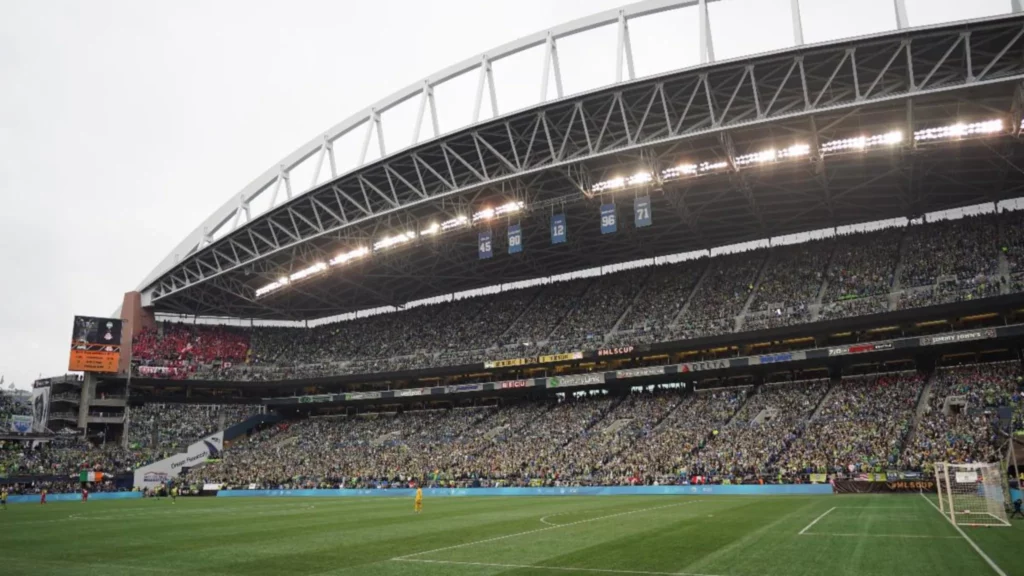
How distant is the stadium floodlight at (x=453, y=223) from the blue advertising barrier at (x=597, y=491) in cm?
1908

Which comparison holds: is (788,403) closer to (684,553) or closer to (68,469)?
(684,553)

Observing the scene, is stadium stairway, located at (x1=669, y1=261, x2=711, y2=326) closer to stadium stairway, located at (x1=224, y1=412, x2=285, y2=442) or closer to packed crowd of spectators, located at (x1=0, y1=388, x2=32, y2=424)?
stadium stairway, located at (x1=224, y1=412, x2=285, y2=442)

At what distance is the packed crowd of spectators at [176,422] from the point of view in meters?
65.4

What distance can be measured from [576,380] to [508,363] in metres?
6.29

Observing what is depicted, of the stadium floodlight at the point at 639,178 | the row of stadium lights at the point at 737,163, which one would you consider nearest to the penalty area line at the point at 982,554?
the row of stadium lights at the point at 737,163

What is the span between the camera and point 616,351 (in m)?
53.0

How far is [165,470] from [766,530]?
187 feet

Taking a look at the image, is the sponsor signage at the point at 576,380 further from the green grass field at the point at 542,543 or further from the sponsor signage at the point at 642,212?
the green grass field at the point at 542,543

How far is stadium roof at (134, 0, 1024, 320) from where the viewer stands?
3522 cm

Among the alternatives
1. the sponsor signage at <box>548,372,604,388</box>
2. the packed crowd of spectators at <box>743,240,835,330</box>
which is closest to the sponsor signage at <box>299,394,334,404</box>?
the sponsor signage at <box>548,372,604,388</box>

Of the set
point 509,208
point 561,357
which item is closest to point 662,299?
point 561,357

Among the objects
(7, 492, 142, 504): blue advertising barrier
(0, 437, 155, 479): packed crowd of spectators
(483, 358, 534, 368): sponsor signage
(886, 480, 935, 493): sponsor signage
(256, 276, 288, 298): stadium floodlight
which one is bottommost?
(7, 492, 142, 504): blue advertising barrier

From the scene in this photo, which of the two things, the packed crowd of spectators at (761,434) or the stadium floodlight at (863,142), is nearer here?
the stadium floodlight at (863,142)

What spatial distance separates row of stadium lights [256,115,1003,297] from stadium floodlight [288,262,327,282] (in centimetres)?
522
